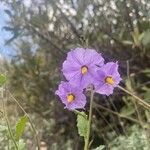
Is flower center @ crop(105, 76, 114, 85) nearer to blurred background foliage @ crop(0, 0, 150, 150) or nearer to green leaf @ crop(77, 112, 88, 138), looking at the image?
green leaf @ crop(77, 112, 88, 138)

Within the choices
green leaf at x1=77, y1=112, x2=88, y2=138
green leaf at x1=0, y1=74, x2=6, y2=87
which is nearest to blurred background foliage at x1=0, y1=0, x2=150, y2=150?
green leaf at x1=77, y1=112, x2=88, y2=138

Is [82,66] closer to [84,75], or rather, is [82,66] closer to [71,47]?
[84,75]

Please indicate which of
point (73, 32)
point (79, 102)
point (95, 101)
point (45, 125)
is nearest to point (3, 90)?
point (79, 102)

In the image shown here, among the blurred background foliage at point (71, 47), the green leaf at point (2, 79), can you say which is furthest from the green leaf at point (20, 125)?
the blurred background foliage at point (71, 47)

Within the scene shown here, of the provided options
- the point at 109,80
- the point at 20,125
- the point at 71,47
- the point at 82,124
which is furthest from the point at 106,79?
the point at 71,47

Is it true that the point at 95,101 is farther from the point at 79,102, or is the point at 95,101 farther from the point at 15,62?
the point at 79,102

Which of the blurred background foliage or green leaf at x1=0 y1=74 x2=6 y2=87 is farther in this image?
the blurred background foliage

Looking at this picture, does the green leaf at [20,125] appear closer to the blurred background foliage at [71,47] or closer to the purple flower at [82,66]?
the purple flower at [82,66]
